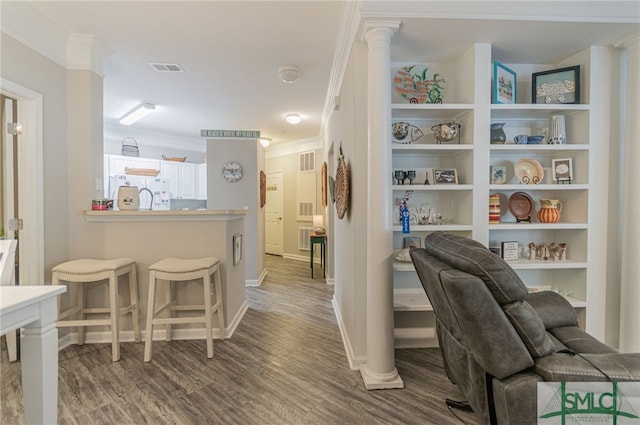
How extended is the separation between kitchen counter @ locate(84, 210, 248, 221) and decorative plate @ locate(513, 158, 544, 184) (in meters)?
2.46

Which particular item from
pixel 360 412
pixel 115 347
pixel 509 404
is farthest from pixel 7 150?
pixel 509 404

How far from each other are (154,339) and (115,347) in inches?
15.3

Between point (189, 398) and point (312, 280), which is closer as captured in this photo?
point (189, 398)

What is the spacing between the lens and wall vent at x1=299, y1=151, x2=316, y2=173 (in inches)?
237

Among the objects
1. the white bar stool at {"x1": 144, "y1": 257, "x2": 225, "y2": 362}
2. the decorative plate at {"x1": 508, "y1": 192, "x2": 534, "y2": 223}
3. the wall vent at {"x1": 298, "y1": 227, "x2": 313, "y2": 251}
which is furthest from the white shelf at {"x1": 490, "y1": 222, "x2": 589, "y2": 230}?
the wall vent at {"x1": 298, "y1": 227, "x2": 313, "y2": 251}

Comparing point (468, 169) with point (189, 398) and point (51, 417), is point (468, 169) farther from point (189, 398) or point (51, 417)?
point (51, 417)

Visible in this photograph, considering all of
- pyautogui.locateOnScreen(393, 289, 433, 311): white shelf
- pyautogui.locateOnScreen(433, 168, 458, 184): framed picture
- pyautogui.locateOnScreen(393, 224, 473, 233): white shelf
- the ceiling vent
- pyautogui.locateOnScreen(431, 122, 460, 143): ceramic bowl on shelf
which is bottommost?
pyautogui.locateOnScreen(393, 289, 433, 311): white shelf

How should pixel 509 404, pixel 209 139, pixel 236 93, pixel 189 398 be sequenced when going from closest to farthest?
pixel 509 404 → pixel 189 398 → pixel 236 93 → pixel 209 139

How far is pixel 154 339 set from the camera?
8.38ft

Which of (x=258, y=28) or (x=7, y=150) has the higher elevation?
(x=258, y=28)

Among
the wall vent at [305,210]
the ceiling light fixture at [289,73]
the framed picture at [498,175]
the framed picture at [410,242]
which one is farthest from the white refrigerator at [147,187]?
the framed picture at [498,175]

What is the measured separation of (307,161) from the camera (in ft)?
20.1

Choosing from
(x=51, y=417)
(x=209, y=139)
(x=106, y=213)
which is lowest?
(x=51, y=417)

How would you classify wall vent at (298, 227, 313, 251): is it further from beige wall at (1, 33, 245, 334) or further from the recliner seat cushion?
the recliner seat cushion
